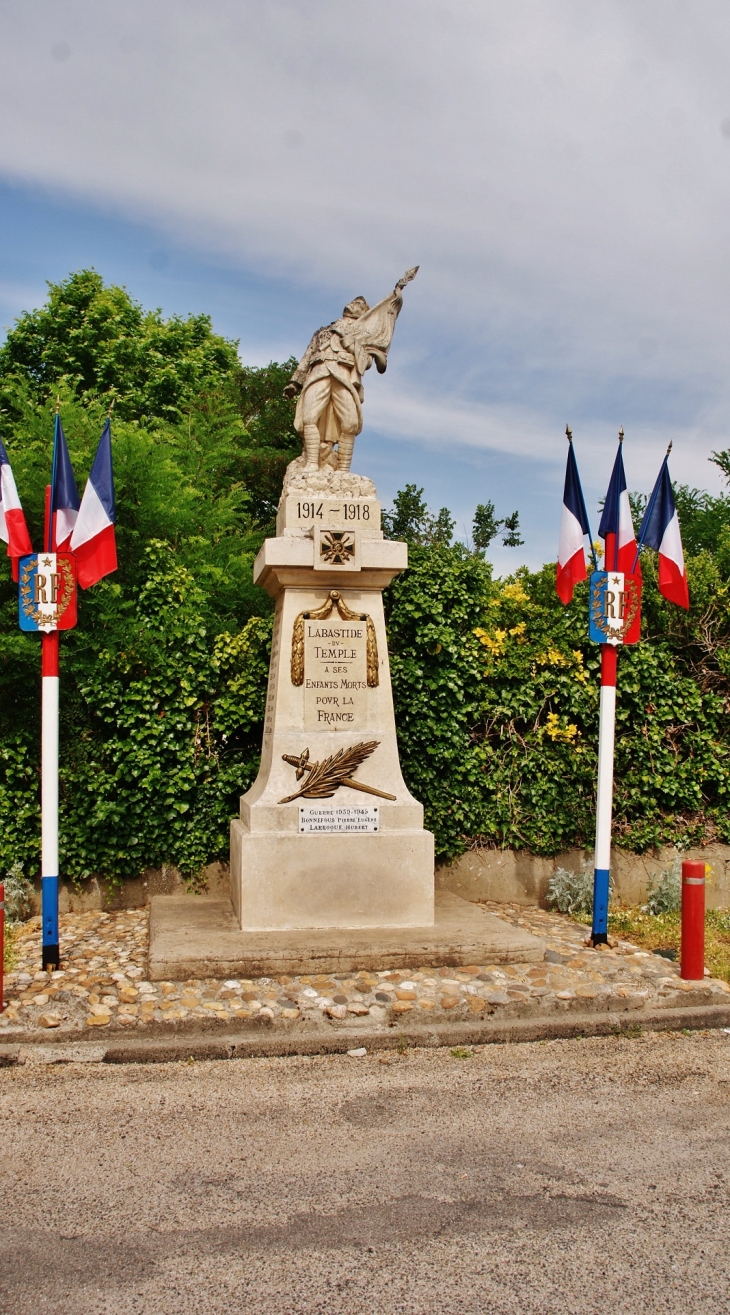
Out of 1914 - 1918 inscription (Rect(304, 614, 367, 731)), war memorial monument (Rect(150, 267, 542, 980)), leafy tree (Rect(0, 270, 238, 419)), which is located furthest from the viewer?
leafy tree (Rect(0, 270, 238, 419))

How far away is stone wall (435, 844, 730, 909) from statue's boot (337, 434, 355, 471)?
3.92 meters

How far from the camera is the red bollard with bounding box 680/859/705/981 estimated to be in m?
6.42

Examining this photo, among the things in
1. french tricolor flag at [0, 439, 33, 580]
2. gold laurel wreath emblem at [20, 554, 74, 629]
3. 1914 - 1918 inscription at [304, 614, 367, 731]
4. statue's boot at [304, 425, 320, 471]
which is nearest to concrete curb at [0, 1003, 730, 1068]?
1914 - 1918 inscription at [304, 614, 367, 731]

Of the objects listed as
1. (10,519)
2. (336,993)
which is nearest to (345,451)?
(10,519)

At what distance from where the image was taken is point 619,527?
7457 mm

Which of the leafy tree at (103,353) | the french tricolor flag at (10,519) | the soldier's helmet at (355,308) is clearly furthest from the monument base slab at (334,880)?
the leafy tree at (103,353)

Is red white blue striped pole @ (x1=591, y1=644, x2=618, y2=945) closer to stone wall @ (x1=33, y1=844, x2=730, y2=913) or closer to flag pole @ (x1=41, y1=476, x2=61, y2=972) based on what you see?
stone wall @ (x1=33, y1=844, x2=730, y2=913)

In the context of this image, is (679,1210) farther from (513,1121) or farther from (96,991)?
(96,991)

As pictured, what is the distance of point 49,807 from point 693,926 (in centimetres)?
444

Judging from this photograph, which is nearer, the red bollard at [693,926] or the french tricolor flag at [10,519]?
the red bollard at [693,926]

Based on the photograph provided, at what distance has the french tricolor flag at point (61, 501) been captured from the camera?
681 cm

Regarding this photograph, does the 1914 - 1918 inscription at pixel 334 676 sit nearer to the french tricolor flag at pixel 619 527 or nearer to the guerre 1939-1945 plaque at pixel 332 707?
the guerre 1939-1945 plaque at pixel 332 707

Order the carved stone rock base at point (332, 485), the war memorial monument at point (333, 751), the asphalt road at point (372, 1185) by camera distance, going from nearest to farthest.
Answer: the asphalt road at point (372, 1185), the war memorial monument at point (333, 751), the carved stone rock base at point (332, 485)

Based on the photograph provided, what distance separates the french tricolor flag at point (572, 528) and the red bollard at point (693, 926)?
2.35m
